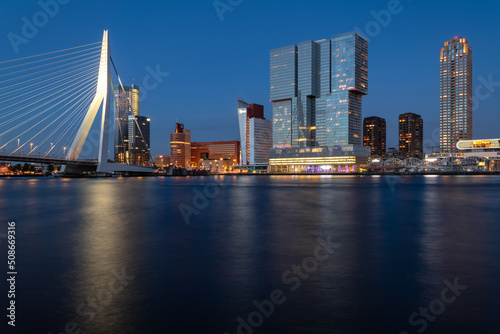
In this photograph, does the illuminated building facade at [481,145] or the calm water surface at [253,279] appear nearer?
the calm water surface at [253,279]

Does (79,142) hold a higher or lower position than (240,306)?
higher

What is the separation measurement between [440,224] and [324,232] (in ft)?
26.8

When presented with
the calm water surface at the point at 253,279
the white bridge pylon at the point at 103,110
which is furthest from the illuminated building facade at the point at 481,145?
the calm water surface at the point at 253,279

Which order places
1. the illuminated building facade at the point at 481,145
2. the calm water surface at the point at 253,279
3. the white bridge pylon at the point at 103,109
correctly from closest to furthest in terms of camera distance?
1. the calm water surface at the point at 253,279
2. the white bridge pylon at the point at 103,109
3. the illuminated building facade at the point at 481,145

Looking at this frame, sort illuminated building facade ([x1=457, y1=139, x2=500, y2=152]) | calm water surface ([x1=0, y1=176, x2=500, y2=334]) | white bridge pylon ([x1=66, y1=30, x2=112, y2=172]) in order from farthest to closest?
1. illuminated building facade ([x1=457, y1=139, x2=500, y2=152])
2. white bridge pylon ([x1=66, y1=30, x2=112, y2=172])
3. calm water surface ([x1=0, y1=176, x2=500, y2=334])

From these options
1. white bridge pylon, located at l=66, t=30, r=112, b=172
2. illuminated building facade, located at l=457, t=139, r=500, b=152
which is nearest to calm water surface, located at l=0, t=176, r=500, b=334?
white bridge pylon, located at l=66, t=30, r=112, b=172

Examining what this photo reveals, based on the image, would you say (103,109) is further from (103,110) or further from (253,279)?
(253,279)

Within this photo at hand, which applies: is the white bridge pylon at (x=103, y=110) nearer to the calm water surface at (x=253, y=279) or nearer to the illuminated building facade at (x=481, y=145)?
the calm water surface at (x=253, y=279)

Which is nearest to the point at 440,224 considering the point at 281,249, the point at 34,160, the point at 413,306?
the point at 281,249

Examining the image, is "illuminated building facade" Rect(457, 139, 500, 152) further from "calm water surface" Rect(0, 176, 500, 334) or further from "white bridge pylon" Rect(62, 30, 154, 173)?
"calm water surface" Rect(0, 176, 500, 334)

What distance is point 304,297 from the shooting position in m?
8.70

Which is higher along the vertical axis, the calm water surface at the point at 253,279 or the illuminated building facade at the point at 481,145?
the illuminated building facade at the point at 481,145

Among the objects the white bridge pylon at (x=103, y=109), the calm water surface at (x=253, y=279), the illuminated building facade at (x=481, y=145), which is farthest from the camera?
the illuminated building facade at (x=481, y=145)

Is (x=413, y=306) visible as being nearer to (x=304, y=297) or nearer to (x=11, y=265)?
(x=304, y=297)
